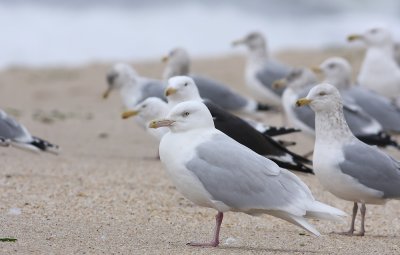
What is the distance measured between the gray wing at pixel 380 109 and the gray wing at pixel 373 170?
3.88 m

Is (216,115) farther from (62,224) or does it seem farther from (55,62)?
(55,62)

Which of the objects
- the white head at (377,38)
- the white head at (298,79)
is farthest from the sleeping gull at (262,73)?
the white head at (298,79)

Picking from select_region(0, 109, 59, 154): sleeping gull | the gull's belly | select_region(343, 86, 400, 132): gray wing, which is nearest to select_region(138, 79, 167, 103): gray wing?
select_region(343, 86, 400, 132): gray wing

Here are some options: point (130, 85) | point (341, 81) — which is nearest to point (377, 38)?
point (341, 81)

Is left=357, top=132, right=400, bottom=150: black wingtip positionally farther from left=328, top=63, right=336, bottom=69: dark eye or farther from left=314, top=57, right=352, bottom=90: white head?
left=328, top=63, right=336, bottom=69: dark eye

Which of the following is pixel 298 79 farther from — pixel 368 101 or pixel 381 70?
pixel 381 70

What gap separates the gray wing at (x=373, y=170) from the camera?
21.1 ft

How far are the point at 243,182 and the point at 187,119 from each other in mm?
530

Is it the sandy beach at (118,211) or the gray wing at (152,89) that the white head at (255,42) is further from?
the gray wing at (152,89)

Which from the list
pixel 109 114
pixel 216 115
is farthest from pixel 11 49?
pixel 216 115

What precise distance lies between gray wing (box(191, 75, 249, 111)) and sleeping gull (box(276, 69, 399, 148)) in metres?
0.79

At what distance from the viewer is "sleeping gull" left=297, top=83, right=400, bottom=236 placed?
6.41 m

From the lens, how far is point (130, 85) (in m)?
11.2

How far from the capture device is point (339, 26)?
88.5 ft
